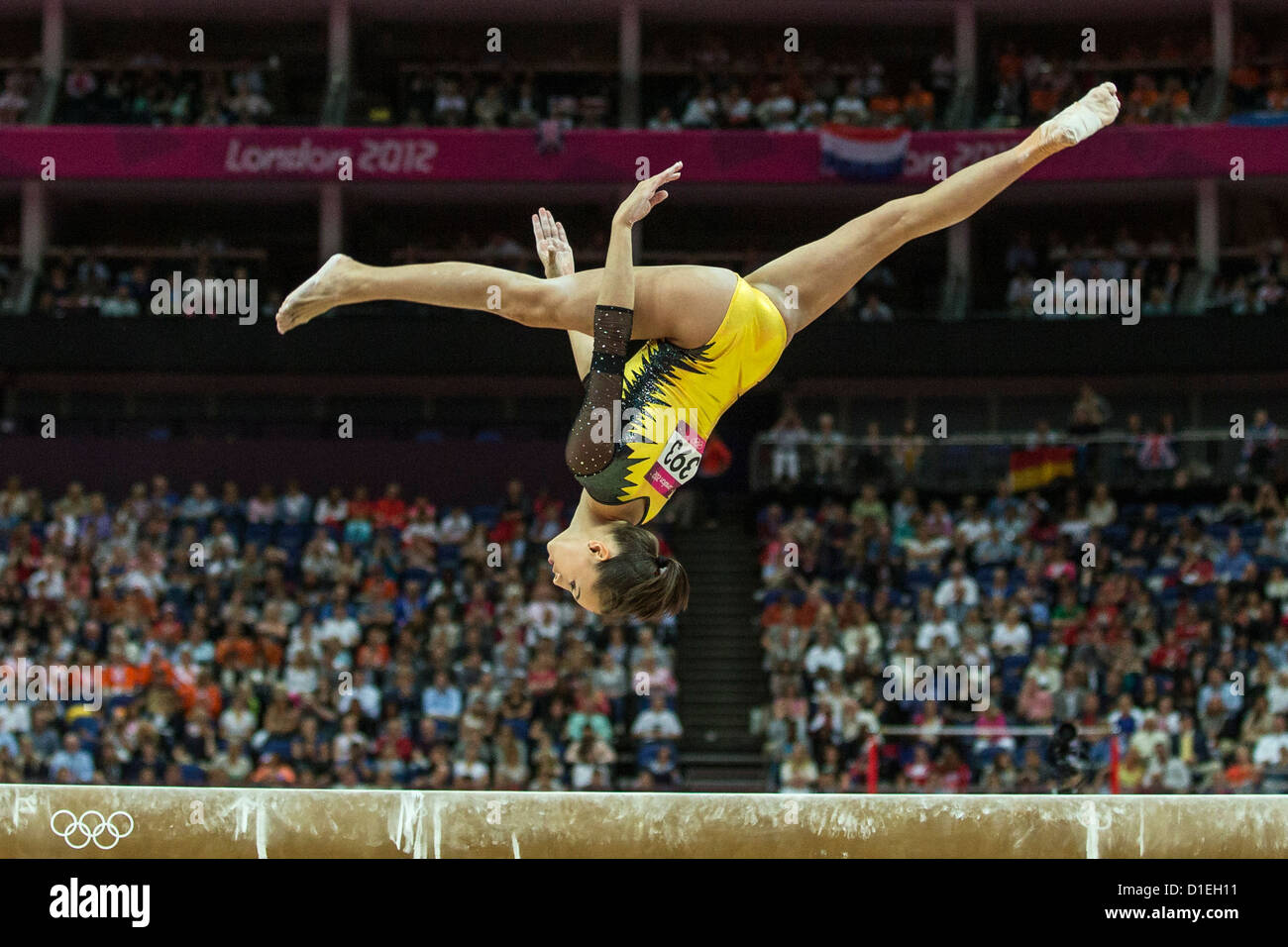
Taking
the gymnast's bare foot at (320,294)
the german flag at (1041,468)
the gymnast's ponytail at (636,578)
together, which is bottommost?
the gymnast's ponytail at (636,578)

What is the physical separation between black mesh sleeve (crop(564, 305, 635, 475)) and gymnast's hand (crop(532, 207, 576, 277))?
1029mm

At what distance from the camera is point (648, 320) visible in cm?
628

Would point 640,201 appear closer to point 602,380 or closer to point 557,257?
point 602,380

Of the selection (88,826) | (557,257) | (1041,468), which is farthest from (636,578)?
(1041,468)

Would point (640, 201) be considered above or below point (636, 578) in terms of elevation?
above

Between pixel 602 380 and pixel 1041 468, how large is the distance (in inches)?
536

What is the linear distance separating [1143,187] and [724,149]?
6149 millimetres

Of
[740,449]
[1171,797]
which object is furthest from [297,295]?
[740,449]

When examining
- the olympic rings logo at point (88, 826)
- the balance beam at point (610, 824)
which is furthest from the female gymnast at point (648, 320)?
the olympic rings logo at point (88, 826)

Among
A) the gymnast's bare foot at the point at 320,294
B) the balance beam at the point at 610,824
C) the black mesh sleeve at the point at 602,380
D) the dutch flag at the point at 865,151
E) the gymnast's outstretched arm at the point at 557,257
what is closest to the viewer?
the black mesh sleeve at the point at 602,380

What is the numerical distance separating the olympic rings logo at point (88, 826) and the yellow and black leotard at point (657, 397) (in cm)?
252

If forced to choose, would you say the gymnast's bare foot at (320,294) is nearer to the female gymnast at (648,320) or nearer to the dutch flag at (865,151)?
the female gymnast at (648,320)

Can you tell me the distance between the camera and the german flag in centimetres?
1844

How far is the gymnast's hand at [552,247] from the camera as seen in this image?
6906 millimetres
